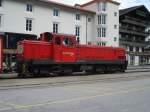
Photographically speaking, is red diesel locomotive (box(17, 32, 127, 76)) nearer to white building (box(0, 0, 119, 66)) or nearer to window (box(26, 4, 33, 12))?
white building (box(0, 0, 119, 66))

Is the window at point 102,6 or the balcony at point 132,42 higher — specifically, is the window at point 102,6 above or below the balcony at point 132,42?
above

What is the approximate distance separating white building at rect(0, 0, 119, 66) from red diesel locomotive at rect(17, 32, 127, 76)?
39.8 feet

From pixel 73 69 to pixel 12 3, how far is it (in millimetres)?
22047

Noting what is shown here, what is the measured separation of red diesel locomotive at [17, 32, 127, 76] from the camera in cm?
2669

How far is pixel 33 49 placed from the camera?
2711cm

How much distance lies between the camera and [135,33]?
8444 cm

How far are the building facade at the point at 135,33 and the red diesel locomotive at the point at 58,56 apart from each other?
45013 millimetres

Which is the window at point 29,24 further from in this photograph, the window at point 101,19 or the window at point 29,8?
the window at point 101,19

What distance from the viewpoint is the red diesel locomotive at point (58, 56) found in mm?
26688

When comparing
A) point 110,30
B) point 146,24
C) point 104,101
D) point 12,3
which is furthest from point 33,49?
point 146,24

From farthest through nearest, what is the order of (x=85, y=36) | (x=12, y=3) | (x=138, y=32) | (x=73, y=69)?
(x=138, y=32)
(x=85, y=36)
(x=12, y=3)
(x=73, y=69)

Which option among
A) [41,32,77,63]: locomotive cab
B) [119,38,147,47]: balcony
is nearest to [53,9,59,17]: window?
[119,38,147,47]: balcony

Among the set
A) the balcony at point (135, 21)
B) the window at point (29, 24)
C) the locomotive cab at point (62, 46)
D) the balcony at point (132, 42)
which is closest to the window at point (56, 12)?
the window at point (29, 24)

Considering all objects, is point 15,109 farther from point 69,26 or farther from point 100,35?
point 100,35
